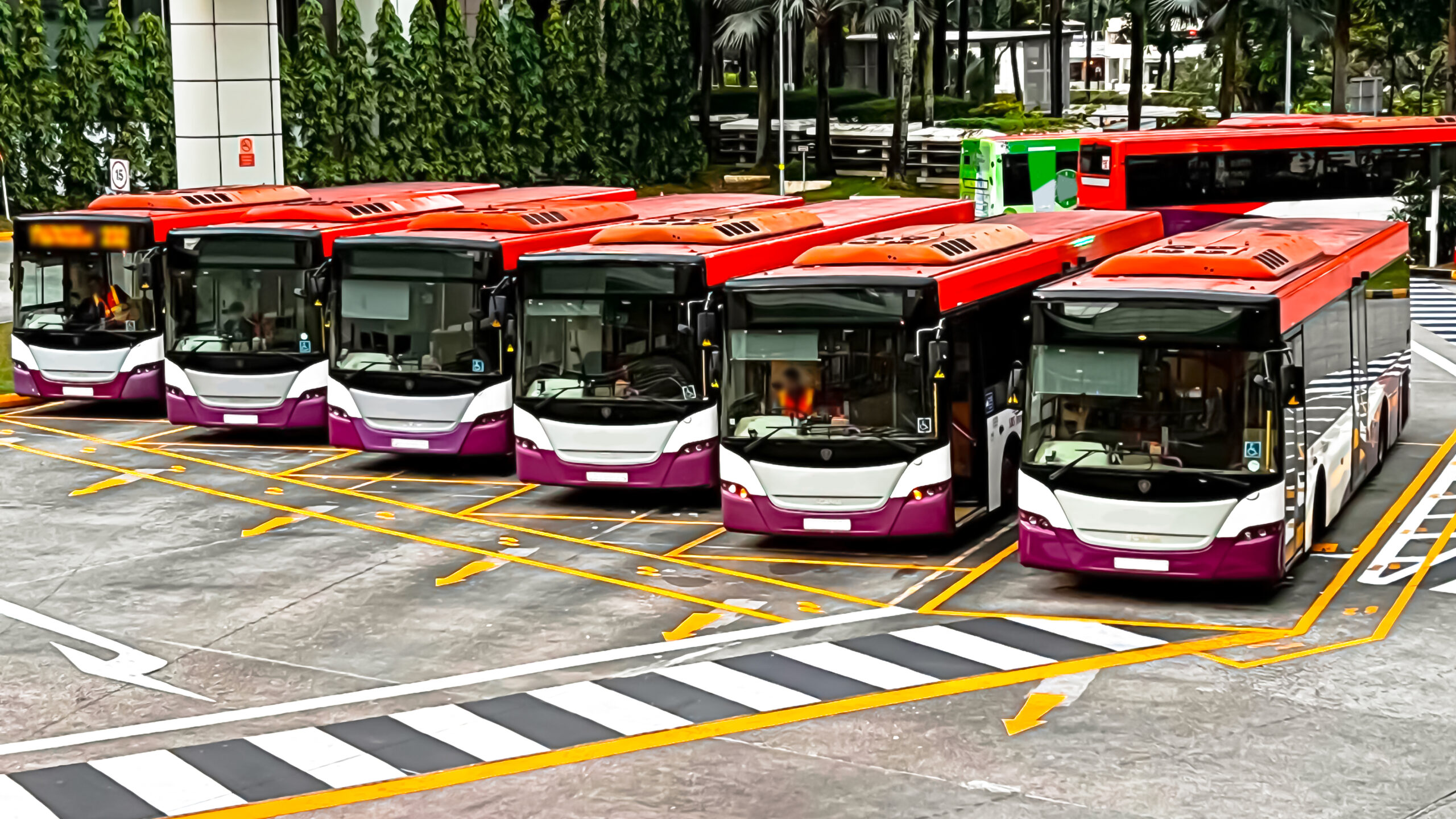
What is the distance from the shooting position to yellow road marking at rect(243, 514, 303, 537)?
2067cm

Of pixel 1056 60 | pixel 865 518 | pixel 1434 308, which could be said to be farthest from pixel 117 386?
pixel 1056 60

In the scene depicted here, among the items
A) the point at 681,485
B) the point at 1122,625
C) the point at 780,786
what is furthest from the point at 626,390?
the point at 780,786

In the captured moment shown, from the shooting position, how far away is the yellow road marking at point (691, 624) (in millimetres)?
16203

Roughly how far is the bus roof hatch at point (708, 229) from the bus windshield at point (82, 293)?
7698mm

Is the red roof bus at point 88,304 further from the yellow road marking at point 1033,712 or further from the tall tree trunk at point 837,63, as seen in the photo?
the tall tree trunk at point 837,63

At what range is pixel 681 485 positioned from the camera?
2111 centimetres

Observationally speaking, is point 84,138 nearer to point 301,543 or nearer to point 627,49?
point 627,49

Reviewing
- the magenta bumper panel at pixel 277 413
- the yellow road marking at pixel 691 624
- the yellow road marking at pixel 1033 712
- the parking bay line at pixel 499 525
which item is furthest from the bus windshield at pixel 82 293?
the yellow road marking at pixel 1033 712

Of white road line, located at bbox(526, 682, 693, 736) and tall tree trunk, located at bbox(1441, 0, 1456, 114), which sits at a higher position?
tall tree trunk, located at bbox(1441, 0, 1456, 114)

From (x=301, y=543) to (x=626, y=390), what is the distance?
12.1ft

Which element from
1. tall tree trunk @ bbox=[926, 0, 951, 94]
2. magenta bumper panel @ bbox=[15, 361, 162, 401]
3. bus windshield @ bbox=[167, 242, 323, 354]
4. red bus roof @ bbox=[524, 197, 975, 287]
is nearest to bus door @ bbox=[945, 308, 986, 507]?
red bus roof @ bbox=[524, 197, 975, 287]

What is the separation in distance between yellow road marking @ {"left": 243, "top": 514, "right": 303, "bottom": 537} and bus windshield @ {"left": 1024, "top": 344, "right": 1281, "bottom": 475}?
27.3 feet

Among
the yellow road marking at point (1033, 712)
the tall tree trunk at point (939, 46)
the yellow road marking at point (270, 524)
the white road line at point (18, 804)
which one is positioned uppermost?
the tall tree trunk at point (939, 46)

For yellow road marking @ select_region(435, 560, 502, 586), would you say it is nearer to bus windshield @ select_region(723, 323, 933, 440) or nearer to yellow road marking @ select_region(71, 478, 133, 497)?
bus windshield @ select_region(723, 323, 933, 440)
